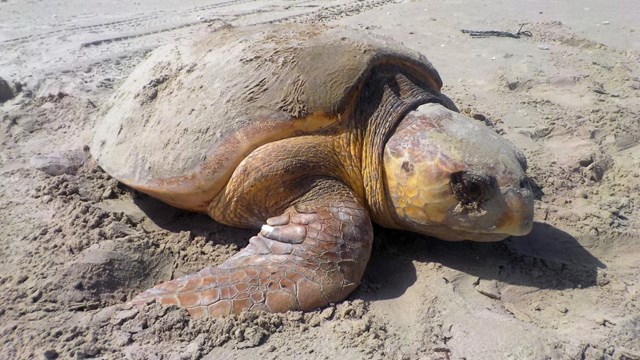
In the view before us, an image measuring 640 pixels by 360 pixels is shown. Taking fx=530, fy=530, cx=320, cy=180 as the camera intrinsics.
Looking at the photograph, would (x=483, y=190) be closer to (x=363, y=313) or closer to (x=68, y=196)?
(x=363, y=313)

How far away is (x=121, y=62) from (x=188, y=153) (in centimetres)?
326

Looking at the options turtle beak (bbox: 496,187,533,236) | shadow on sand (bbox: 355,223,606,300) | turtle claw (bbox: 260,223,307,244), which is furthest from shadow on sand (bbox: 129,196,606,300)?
turtle claw (bbox: 260,223,307,244)

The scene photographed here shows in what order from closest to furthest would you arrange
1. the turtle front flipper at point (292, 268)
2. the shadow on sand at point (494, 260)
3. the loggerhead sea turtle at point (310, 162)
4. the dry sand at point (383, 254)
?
1. the dry sand at point (383, 254)
2. the turtle front flipper at point (292, 268)
3. the loggerhead sea turtle at point (310, 162)
4. the shadow on sand at point (494, 260)

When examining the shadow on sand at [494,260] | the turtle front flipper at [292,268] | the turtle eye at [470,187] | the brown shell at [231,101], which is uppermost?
the brown shell at [231,101]

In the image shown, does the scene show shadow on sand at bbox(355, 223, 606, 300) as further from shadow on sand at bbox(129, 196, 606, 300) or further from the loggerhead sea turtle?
the loggerhead sea turtle

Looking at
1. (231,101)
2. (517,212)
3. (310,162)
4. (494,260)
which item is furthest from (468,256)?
(231,101)

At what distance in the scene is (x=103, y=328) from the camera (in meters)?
2.06

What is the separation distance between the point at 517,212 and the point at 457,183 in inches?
11.7

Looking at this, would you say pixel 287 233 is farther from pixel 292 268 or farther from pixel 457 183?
pixel 457 183

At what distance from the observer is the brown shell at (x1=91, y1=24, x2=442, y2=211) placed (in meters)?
2.58

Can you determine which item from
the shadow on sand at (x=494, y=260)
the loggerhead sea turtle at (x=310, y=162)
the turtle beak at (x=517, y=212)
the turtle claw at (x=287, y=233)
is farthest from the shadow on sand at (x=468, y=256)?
the turtle claw at (x=287, y=233)

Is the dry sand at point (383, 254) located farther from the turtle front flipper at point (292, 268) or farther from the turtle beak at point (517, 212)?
the turtle beak at point (517, 212)

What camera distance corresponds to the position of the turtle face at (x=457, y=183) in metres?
2.39

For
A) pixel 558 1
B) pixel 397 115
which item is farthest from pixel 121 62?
pixel 558 1
